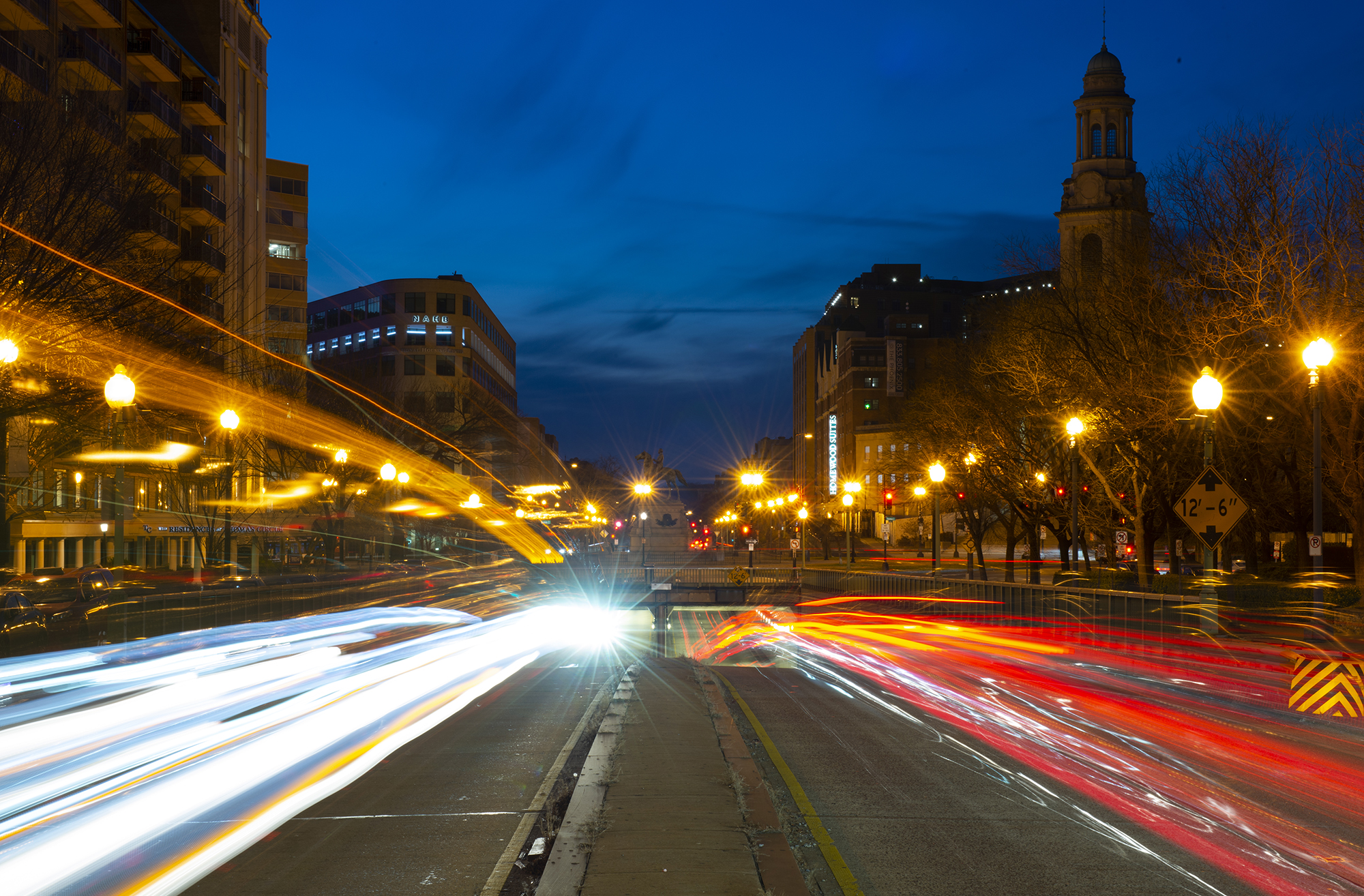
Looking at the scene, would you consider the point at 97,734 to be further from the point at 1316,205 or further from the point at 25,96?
the point at 1316,205

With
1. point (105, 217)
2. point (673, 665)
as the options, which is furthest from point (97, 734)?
point (105, 217)

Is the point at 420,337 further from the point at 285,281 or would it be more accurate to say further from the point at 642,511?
the point at 642,511

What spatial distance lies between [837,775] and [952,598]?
63.3ft

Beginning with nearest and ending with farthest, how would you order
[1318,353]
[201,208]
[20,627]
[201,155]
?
[1318,353] → [20,627] → [201,208] → [201,155]

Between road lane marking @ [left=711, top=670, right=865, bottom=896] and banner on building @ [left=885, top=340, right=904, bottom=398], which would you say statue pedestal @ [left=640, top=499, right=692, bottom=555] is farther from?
banner on building @ [left=885, top=340, right=904, bottom=398]

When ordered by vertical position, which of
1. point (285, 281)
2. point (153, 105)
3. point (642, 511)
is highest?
point (153, 105)

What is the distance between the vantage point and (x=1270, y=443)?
33.0m

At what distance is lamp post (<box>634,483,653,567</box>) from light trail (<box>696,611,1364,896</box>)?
37.4 meters

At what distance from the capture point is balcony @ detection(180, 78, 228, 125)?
55.7 metres

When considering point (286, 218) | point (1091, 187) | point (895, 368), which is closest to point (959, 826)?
point (1091, 187)

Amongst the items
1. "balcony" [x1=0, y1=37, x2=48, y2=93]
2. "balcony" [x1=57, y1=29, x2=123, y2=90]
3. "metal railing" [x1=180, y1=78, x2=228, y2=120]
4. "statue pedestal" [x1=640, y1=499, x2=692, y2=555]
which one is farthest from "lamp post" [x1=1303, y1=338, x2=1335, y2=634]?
"statue pedestal" [x1=640, y1=499, x2=692, y2=555]

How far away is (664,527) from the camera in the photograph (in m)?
78.4

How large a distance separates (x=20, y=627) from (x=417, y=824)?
630 inches

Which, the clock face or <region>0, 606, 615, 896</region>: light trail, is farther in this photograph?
the clock face
